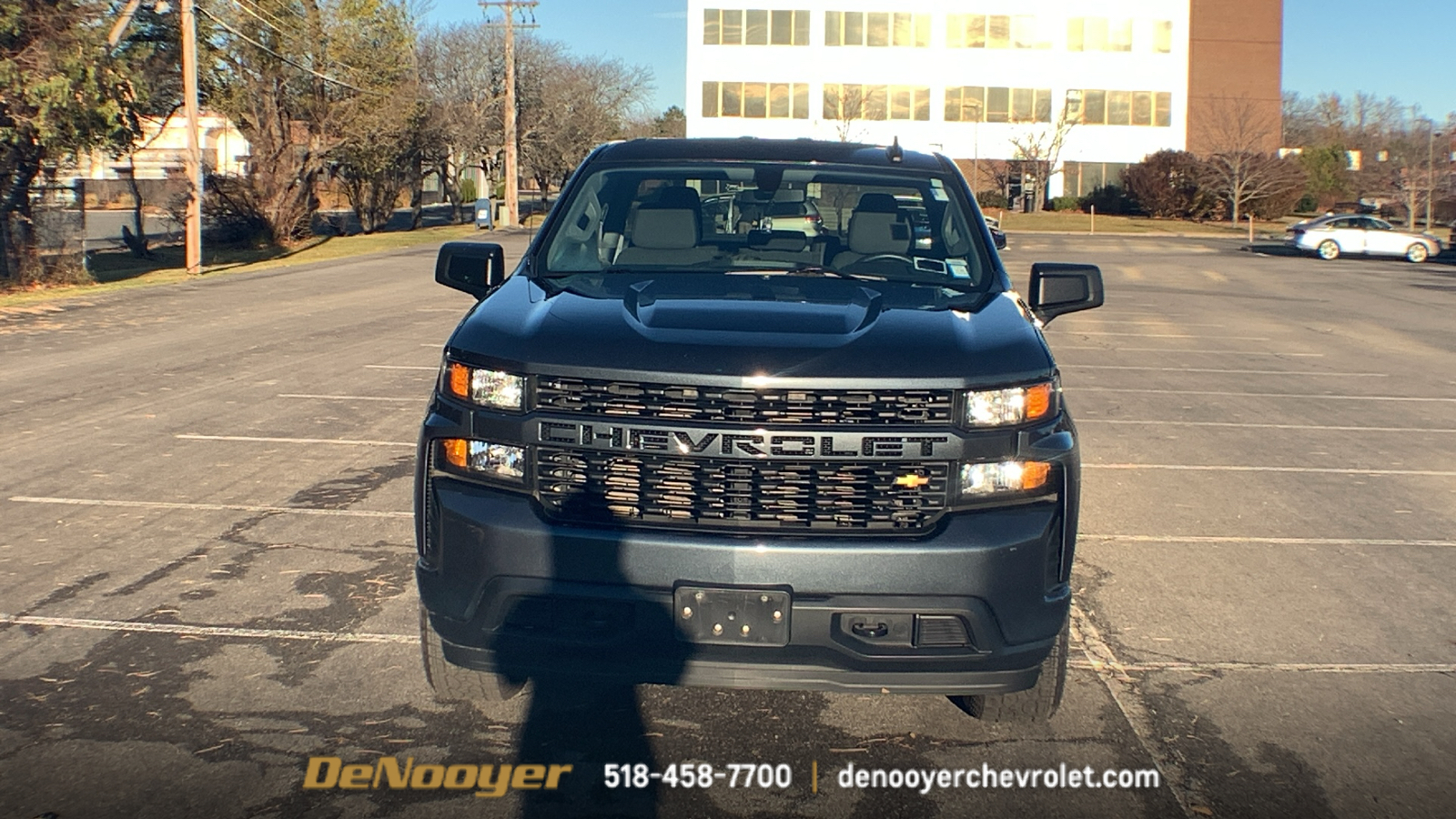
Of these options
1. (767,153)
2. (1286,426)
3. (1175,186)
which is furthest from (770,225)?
(1175,186)

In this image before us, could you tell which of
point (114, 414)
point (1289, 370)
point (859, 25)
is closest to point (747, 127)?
point (859, 25)

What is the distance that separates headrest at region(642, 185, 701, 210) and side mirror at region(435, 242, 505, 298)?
2.08 feet

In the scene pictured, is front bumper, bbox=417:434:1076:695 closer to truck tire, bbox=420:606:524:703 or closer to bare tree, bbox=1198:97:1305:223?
truck tire, bbox=420:606:524:703

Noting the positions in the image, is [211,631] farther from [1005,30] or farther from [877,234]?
[1005,30]

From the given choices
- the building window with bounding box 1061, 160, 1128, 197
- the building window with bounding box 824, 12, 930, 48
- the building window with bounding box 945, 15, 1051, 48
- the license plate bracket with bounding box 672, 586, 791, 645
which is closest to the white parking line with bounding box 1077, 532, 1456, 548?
the license plate bracket with bounding box 672, 586, 791, 645

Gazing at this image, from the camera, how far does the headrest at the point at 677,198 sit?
5.45 m

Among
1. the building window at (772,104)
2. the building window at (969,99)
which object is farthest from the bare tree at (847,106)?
the building window at (969,99)

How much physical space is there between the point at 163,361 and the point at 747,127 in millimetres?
60989

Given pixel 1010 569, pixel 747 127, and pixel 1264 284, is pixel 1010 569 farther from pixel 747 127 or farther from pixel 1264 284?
pixel 747 127

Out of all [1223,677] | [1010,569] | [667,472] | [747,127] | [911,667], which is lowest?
[1223,677]

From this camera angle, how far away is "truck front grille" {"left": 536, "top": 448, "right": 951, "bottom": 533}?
3812mm

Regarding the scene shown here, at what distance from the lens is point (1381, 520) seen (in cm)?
775

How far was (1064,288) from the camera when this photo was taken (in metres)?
5.30

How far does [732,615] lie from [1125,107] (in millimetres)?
74830
